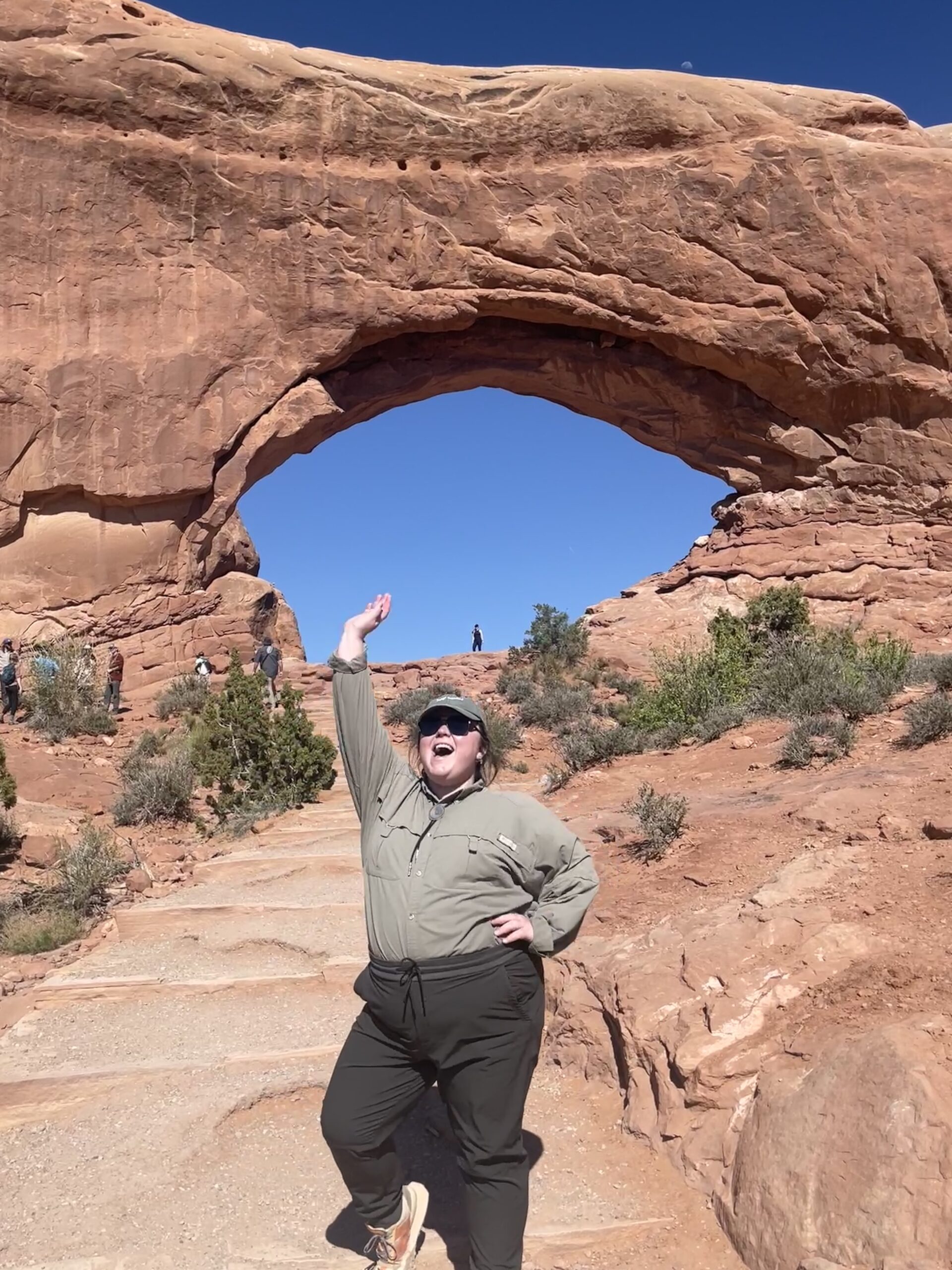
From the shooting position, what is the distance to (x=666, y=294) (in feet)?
61.0

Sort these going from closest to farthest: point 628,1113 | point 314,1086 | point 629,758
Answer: point 628,1113
point 314,1086
point 629,758

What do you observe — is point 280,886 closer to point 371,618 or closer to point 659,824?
point 659,824

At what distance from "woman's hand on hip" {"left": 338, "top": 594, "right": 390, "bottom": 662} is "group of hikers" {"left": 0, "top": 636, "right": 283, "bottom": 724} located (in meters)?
12.2

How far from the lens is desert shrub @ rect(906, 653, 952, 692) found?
898 centimetres

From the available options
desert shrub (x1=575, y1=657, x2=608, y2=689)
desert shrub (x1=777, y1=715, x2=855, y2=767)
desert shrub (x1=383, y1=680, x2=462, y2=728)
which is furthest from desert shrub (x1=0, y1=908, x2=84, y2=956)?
desert shrub (x1=575, y1=657, x2=608, y2=689)

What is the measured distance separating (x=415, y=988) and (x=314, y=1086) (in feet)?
6.04

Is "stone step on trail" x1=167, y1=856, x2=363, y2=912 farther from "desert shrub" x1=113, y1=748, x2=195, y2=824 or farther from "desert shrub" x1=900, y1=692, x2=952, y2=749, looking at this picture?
"desert shrub" x1=900, y1=692, x2=952, y2=749

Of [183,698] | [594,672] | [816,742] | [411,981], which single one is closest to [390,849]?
[411,981]

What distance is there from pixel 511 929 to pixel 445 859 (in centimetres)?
25

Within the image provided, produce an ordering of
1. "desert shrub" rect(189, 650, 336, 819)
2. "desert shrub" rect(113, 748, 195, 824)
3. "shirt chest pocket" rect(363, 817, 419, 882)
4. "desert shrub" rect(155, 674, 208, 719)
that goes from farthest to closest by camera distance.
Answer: "desert shrub" rect(155, 674, 208, 719)
"desert shrub" rect(189, 650, 336, 819)
"desert shrub" rect(113, 748, 195, 824)
"shirt chest pocket" rect(363, 817, 419, 882)

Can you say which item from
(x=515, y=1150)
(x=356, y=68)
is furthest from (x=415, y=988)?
(x=356, y=68)

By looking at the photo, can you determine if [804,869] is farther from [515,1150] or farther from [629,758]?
[629,758]

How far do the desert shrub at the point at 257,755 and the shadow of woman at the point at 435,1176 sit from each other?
21.5 feet

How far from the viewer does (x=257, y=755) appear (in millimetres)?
10773
